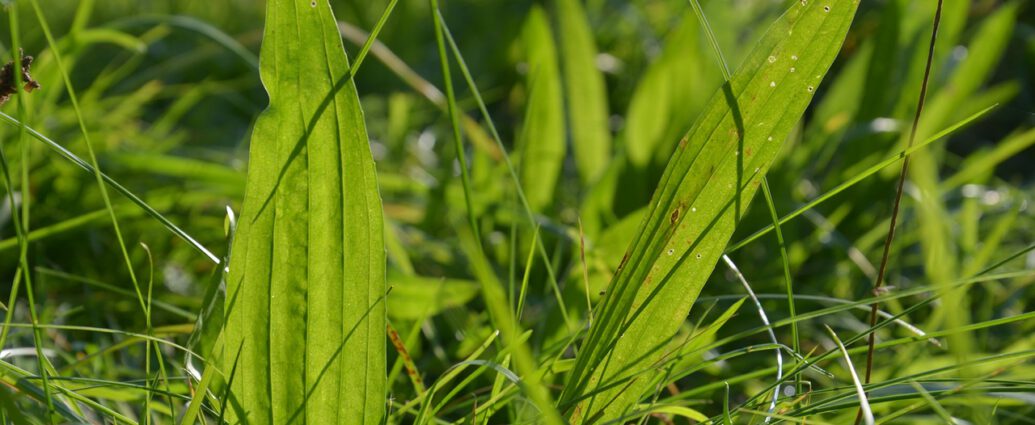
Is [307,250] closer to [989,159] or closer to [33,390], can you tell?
[33,390]

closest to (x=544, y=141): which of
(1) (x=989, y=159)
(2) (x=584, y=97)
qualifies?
(2) (x=584, y=97)

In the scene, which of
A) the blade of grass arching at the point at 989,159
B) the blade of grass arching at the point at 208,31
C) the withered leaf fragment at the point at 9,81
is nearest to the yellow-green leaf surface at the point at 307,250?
the withered leaf fragment at the point at 9,81

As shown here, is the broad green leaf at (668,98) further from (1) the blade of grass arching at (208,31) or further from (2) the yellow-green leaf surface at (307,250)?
(2) the yellow-green leaf surface at (307,250)

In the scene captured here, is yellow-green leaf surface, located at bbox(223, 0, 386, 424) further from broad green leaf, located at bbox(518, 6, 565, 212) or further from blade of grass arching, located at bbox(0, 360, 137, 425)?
broad green leaf, located at bbox(518, 6, 565, 212)

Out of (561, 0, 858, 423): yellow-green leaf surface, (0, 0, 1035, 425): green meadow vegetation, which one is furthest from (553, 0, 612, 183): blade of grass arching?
(561, 0, 858, 423): yellow-green leaf surface

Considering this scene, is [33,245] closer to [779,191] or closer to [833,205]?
[779,191]

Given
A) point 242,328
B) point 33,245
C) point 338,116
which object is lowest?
point 33,245

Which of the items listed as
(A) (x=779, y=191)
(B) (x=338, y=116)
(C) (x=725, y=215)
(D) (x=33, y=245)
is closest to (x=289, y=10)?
(B) (x=338, y=116)
